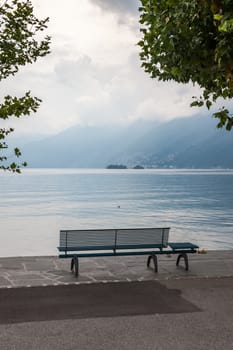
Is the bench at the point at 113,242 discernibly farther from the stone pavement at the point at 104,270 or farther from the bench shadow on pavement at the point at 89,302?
the bench shadow on pavement at the point at 89,302

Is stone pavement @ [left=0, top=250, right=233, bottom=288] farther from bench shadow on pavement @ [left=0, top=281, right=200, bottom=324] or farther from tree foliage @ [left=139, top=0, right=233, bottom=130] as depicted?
tree foliage @ [left=139, top=0, right=233, bottom=130]

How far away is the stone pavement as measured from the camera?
1042 centimetres

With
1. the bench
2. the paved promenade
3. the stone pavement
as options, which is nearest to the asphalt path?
the paved promenade

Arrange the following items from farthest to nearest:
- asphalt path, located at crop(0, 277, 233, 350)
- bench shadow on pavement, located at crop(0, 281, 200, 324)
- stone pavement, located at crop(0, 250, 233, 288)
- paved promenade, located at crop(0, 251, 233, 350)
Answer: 1. stone pavement, located at crop(0, 250, 233, 288)
2. bench shadow on pavement, located at crop(0, 281, 200, 324)
3. paved promenade, located at crop(0, 251, 233, 350)
4. asphalt path, located at crop(0, 277, 233, 350)

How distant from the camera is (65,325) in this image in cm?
732

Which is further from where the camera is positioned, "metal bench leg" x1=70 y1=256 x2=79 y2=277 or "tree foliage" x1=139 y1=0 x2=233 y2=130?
"metal bench leg" x1=70 y1=256 x2=79 y2=277

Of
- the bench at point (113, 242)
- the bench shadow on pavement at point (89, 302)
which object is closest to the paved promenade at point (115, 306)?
the bench shadow on pavement at point (89, 302)

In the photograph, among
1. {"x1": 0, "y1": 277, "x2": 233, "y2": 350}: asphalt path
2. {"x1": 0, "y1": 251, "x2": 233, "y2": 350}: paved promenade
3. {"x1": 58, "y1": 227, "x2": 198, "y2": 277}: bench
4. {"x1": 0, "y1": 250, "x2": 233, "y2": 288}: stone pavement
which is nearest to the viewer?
{"x1": 0, "y1": 277, "x2": 233, "y2": 350}: asphalt path

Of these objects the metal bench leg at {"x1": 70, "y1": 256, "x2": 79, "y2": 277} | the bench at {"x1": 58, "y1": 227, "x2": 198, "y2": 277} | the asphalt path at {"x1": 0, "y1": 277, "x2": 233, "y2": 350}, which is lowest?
the asphalt path at {"x1": 0, "y1": 277, "x2": 233, "y2": 350}

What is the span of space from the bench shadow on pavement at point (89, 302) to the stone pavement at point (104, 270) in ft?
1.94

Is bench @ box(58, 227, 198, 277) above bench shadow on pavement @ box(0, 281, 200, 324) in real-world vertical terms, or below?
above

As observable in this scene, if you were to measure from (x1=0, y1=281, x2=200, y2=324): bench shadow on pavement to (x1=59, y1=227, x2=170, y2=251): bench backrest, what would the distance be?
1.32m

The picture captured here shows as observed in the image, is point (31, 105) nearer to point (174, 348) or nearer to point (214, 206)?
point (174, 348)

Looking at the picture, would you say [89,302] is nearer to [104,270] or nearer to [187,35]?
[104,270]
